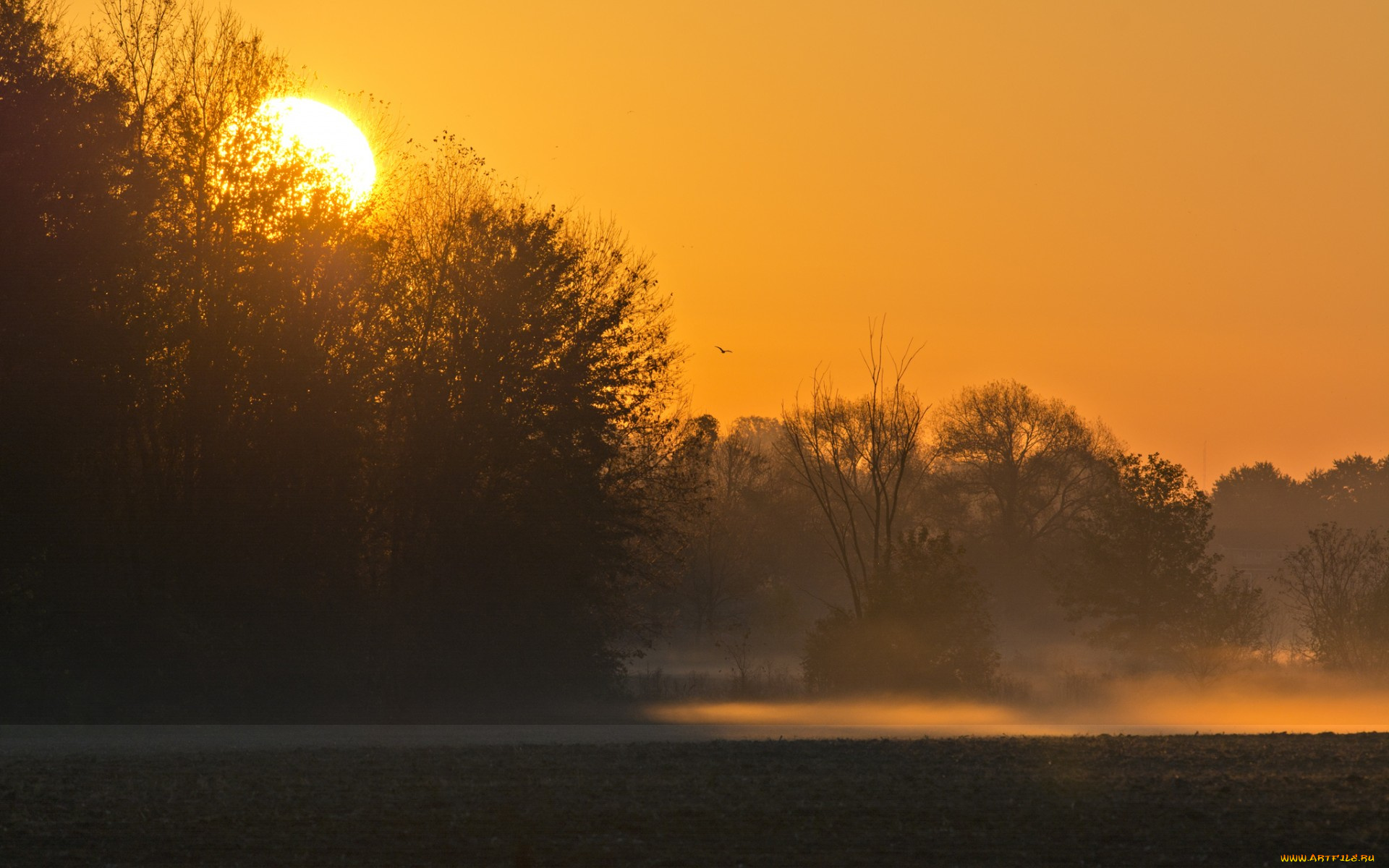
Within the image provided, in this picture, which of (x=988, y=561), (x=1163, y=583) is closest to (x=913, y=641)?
(x=1163, y=583)

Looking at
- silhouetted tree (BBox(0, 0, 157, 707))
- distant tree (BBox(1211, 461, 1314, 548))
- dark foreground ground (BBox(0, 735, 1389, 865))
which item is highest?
distant tree (BBox(1211, 461, 1314, 548))

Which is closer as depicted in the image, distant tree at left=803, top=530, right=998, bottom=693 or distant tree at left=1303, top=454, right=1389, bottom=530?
distant tree at left=803, top=530, right=998, bottom=693

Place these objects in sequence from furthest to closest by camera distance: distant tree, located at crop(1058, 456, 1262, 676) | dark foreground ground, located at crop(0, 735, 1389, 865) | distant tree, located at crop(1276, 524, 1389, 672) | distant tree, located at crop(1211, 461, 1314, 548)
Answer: distant tree, located at crop(1211, 461, 1314, 548), distant tree, located at crop(1058, 456, 1262, 676), distant tree, located at crop(1276, 524, 1389, 672), dark foreground ground, located at crop(0, 735, 1389, 865)

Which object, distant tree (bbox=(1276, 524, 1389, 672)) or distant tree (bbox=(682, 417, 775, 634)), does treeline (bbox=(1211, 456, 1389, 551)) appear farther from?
distant tree (bbox=(1276, 524, 1389, 672))

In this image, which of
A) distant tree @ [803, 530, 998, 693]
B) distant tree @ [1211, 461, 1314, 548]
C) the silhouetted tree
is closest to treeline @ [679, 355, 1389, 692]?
distant tree @ [803, 530, 998, 693]

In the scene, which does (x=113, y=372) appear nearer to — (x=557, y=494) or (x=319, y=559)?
(x=319, y=559)

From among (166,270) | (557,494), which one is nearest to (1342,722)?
(557,494)

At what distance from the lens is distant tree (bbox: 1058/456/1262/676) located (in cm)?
4288

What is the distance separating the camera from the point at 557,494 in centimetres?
2998

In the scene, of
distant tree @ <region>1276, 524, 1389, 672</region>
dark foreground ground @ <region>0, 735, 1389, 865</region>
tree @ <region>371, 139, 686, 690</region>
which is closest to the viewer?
dark foreground ground @ <region>0, 735, 1389, 865</region>

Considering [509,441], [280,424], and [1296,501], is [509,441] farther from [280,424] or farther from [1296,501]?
[1296,501]

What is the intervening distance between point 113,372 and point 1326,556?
36167mm

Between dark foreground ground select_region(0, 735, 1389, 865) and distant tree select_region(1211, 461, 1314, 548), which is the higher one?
distant tree select_region(1211, 461, 1314, 548)

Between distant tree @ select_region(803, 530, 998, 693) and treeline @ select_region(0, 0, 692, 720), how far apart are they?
5.04 m
